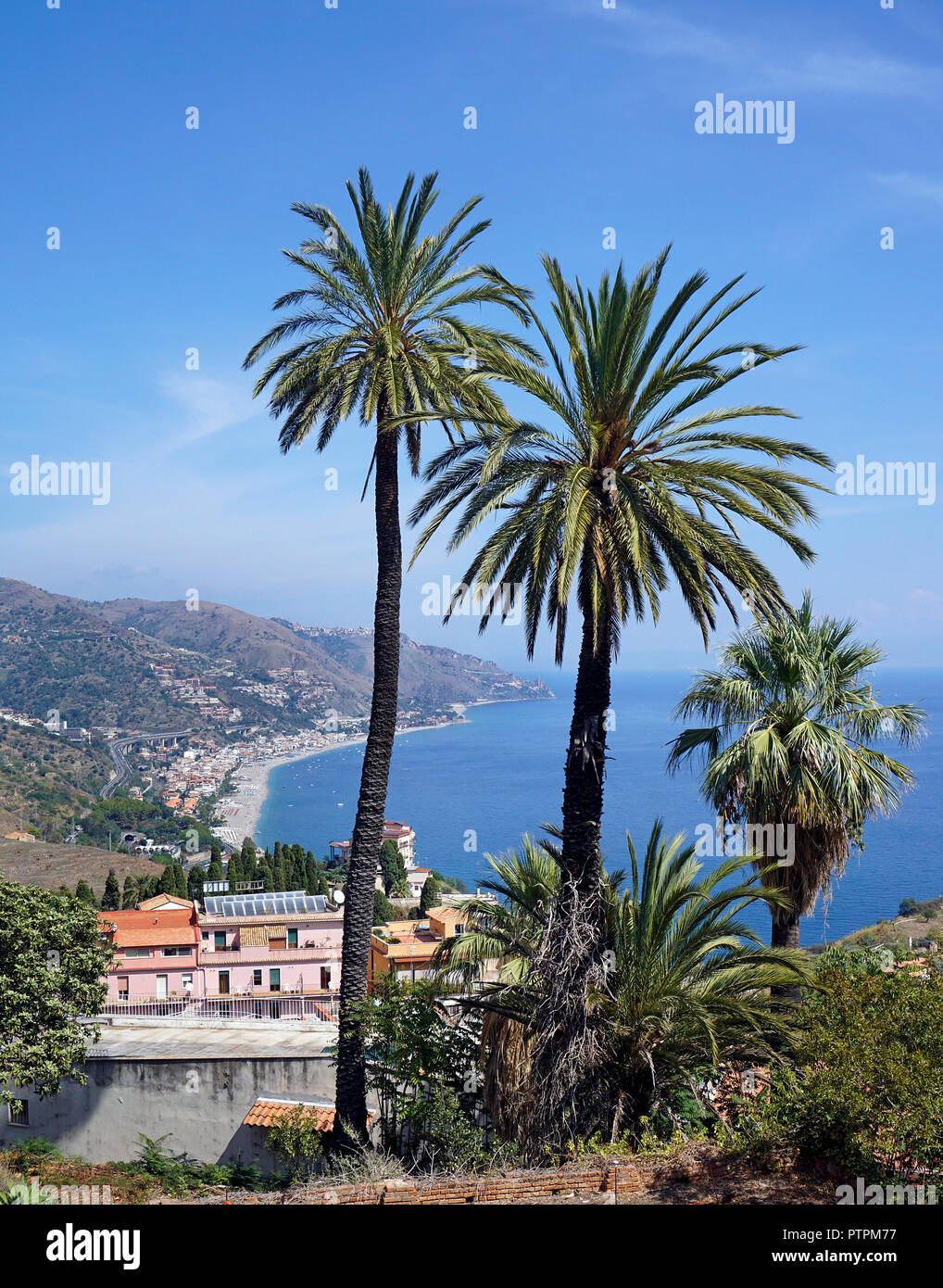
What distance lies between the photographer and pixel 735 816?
38.3 ft

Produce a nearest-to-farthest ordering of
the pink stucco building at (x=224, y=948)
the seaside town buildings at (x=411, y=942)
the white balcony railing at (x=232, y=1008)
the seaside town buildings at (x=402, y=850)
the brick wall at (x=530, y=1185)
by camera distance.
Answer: the brick wall at (x=530, y=1185)
the white balcony railing at (x=232, y=1008)
the seaside town buildings at (x=411, y=942)
the pink stucco building at (x=224, y=948)
the seaside town buildings at (x=402, y=850)

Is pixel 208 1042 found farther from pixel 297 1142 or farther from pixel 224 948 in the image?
pixel 224 948

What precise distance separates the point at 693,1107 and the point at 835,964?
2551 millimetres

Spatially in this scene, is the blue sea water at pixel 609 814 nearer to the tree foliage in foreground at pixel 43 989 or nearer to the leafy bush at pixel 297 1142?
the tree foliage in foreground at pixel 43 989

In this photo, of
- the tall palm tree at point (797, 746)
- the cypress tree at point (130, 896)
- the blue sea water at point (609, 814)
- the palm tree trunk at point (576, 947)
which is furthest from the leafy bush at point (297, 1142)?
the cypress tree at point (130, 896)

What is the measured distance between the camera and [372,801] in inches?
525

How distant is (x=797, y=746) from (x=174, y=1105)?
12415mm

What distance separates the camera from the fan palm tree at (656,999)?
957 cm

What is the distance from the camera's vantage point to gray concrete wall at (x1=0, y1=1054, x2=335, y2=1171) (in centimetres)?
1611

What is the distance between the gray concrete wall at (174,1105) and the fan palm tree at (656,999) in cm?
649

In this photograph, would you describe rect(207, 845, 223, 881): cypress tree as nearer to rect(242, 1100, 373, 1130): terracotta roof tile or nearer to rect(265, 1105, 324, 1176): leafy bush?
rect(242, 1100, 373, 1130): terracotta roof tile

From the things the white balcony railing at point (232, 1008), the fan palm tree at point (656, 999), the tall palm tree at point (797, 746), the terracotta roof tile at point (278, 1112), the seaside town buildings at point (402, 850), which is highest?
the tall palm tree at point (797, 746)

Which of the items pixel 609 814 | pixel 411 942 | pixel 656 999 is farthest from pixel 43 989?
pixel 609 814
